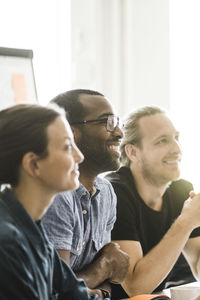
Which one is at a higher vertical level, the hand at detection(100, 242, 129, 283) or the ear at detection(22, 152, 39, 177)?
the ear at detection(22, 152, 39, 177)

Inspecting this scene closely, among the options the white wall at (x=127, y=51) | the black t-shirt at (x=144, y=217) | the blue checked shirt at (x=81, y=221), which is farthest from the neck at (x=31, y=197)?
the white wall at (x=127, y=51)

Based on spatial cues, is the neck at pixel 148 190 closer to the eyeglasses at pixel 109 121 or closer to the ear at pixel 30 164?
the eyeglasses at pixel 109 121

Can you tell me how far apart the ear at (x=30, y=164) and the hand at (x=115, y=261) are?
1.96 ft

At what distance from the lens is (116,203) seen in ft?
5.78

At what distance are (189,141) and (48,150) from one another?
7.45 feet

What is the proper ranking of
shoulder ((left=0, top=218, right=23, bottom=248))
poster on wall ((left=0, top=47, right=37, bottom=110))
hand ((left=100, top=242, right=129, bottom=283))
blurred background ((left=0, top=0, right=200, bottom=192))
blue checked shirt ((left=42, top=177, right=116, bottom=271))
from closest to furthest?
shoulder ((left=0, top=218, right=23, bottom=248)) < blue checked shirt ((left=42, top=177, right=116, bottom=271)) < hand ((left=100, top=242, right=129, bottom=283)) < poster on wall ((left=0, top=47, right=37, bottom=110)) < blurred background ((left=0, top=0, right=200, bottom=192))

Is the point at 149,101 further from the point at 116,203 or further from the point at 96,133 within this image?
the point at 96,133

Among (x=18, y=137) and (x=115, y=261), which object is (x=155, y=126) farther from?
(x=18, y=137)

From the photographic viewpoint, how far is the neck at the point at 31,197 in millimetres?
902

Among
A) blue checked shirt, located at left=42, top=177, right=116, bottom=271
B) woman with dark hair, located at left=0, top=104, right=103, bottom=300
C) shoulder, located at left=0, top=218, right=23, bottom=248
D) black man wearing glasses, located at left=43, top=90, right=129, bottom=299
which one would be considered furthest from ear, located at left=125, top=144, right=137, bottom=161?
shoulder, located at left=0, top=218, right=23, bottom=248

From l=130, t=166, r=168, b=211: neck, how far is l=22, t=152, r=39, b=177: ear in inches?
43.2

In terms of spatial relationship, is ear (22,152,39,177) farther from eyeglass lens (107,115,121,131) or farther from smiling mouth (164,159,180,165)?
smiling mouth (164,159,180,165)

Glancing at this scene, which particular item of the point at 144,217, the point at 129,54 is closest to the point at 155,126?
the point at 144,217

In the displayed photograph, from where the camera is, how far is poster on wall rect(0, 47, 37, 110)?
1.93 meters
